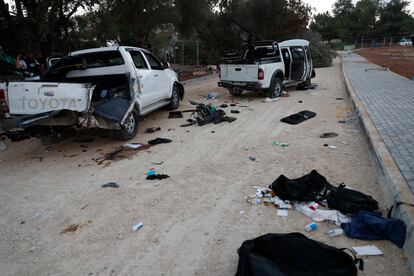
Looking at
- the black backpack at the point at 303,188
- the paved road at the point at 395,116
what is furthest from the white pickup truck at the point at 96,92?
the paved road at the point at 395,116

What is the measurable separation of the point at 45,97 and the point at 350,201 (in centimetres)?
537

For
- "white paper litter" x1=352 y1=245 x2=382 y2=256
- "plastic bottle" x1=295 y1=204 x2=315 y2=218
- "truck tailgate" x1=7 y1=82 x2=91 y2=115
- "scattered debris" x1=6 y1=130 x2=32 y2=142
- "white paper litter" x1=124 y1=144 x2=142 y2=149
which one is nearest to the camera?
"white paper litter" x1=352 y1=245 x2=382 y2=256

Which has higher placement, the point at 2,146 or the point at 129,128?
the point at 129,128

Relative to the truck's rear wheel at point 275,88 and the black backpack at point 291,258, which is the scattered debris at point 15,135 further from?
the truck's rear wheel at point 275,88

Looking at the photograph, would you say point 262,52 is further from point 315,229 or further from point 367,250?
point 367,250

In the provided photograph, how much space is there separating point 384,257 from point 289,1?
24.6 metres

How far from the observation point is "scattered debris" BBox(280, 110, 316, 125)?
25.8ft

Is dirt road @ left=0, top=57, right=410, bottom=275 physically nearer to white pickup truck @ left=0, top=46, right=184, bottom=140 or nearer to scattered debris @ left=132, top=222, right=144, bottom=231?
scattered debris @ left=132, top=222, right=144, bottom=231

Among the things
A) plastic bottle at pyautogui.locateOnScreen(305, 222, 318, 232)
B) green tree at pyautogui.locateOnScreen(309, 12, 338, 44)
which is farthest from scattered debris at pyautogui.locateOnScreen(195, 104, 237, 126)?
green tree at pyautogui.locateOnScreen(309, 12, 338, 44)

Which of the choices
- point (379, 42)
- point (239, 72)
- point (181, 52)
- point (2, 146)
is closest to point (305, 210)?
point (2, 146)

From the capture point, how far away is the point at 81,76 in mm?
7637

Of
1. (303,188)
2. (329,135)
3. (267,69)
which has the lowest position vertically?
(303,188)

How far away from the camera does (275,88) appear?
37.4ft

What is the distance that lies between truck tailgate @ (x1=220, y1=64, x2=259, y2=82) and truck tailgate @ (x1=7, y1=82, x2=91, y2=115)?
6.26 meters
